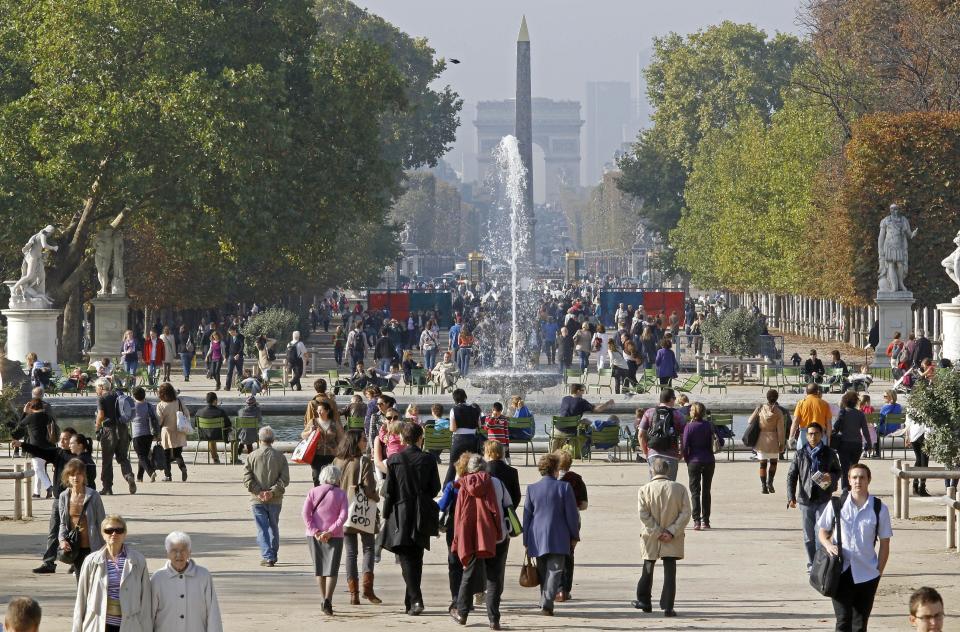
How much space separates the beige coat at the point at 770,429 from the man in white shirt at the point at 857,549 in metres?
8.98

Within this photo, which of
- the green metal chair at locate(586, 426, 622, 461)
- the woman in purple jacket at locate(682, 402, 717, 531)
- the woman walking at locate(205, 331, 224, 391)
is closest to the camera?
the woman in purple jacket at locate(682, 402, 717, 531)

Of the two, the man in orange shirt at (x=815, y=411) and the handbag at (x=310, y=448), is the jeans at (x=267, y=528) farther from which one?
the man in orange shirt at (x=815, y=411)

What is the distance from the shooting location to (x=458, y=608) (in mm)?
13133

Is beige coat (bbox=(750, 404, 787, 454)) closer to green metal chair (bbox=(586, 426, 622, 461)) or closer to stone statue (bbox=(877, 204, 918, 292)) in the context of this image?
green metal chair (bbox=(586, 426, 622, 461))

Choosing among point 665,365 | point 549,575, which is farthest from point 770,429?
point 665,365

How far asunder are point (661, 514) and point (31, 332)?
28.0 metres

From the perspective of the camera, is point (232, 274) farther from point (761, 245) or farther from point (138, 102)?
point (761, 245)

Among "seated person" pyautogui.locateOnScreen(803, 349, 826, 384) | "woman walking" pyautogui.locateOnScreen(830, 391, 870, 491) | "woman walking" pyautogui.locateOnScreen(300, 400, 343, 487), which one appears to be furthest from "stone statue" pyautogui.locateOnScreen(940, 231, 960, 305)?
"woman walking" pyautogui.locateOnScreen(300, 400, 343, 487)

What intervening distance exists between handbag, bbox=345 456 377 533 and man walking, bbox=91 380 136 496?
7664 mm

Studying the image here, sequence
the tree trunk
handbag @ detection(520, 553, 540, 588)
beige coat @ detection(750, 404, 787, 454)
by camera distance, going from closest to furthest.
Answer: handbag @ detection(520, 553, 540, 588) → beige coat @ detection(750, 404, 787, 454) → the tree trunk

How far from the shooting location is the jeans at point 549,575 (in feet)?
44.0

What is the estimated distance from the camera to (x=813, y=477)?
14.6 metres

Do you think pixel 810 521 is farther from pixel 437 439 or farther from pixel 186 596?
pixel 437 439

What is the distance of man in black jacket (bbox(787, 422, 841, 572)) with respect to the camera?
48.2ft
